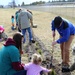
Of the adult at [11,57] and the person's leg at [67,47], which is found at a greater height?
the adult at [11,57]

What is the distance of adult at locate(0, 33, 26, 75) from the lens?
5327 millimetres

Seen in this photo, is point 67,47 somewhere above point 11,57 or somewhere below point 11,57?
below

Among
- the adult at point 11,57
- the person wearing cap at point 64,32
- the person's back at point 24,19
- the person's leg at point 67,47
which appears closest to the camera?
the adult at point 11,57

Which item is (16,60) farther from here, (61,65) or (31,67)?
(61,65)

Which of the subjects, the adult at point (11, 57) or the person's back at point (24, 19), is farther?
the person's back at point (24, 19)

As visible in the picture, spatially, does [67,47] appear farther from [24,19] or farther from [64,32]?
[24,19]

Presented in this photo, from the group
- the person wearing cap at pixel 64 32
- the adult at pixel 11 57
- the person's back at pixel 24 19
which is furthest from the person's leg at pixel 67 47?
the person's back at pixel 24 19

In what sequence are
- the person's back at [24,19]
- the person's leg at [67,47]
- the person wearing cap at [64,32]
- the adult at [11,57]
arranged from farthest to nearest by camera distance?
the person's back at [24,19] → the person's leg at [67,47] → the person wearing cap at [64,32] → the adult at [11,57]

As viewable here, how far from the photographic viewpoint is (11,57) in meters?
5.33

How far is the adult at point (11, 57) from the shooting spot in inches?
210

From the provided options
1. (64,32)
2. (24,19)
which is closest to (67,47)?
(64,32)

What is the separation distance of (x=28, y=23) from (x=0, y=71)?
6.27 metres

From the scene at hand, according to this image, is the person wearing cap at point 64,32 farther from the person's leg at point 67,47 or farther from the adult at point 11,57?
the adult at point 11,57

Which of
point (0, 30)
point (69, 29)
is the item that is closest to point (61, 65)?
point (69, 29)
